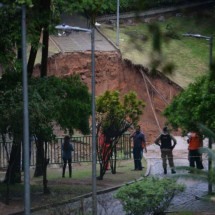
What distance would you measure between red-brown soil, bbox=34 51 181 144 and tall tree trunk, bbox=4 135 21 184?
1829cm

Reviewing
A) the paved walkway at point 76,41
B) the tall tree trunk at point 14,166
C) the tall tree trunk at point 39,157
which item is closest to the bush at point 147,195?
the tall tree trunk at point 14,166

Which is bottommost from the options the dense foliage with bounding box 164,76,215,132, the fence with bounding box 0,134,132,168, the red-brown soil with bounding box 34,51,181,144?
the fence with bounding box 0,134,132,168

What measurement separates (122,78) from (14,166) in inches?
812

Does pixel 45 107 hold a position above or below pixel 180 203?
above

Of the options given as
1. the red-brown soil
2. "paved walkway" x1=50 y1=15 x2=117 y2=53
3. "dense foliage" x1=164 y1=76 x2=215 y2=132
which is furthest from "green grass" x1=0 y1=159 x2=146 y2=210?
"paved walkway" x1=50 y1=15 x2=117 y2=53

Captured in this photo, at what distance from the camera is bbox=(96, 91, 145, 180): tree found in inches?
1027

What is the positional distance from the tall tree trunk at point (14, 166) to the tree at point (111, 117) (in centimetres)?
314

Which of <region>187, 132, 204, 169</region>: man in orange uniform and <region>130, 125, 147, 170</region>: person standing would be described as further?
<region>130, 125, 147, 170</region>: person standing

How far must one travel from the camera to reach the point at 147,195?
17.1m

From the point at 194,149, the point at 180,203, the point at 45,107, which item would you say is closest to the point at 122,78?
the point at 194,149

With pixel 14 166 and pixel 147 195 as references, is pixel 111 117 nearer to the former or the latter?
pixel 14 166

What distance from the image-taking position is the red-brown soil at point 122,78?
42.9 m

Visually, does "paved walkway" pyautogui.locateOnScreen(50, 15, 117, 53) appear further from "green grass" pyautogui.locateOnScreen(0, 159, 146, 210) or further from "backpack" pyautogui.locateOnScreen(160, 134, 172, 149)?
"backpack" pyautogui.locateOnScreen(160, 134, 172, 149)

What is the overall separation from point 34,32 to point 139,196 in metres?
6.17
